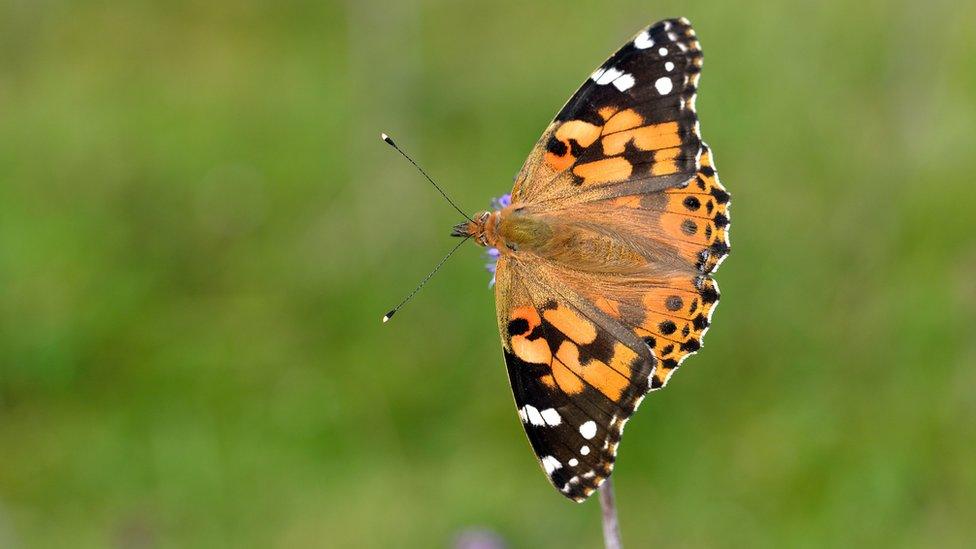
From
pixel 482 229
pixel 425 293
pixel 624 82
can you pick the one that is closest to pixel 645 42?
pixel 624 82

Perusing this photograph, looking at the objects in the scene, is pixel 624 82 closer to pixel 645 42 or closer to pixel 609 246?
pixel 645 42

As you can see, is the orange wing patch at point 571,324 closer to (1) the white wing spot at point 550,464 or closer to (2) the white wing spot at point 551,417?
(2) the white wing spot at point 551,417

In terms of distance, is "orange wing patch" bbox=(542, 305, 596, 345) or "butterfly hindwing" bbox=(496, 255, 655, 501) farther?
"orange wing patch" bbox=(542, 305, 596, 345)

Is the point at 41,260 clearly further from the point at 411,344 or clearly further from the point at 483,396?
the point at 483,396

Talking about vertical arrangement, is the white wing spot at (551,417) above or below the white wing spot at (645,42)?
below

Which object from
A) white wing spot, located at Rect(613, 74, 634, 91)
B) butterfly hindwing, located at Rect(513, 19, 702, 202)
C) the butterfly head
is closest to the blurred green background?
the butterfly head

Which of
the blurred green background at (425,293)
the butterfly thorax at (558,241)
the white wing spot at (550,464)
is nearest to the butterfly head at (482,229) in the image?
the butterfly thorax at (558,241)

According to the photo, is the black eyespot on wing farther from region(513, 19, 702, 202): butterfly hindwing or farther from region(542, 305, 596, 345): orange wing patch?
region(513, 19, 702, 202): butterfly hindwing

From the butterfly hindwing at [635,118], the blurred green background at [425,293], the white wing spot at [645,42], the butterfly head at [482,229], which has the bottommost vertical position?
the blurred green background at [425,293]
